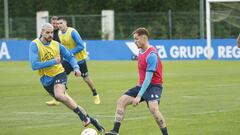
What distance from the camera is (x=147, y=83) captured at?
12.8m

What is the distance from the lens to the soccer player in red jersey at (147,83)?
41.9ft

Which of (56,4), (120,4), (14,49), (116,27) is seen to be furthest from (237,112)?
(56,4)

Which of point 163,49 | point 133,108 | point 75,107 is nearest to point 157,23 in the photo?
point 163,49

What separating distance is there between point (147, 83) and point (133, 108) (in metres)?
6.02

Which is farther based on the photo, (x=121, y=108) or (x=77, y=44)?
(x=77, y=44)

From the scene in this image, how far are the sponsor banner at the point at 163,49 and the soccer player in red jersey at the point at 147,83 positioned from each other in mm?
29679

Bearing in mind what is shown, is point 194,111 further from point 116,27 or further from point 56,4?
point 56,4

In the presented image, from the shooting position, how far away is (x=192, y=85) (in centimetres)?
2567

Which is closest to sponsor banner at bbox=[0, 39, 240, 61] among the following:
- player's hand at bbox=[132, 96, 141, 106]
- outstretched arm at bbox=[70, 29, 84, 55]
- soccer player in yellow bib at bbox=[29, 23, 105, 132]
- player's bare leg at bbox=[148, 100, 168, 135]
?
outstretched arm at bbox=[70, 29, 84, 55]

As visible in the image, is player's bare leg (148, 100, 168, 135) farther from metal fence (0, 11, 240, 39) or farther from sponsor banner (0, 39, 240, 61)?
metal fence (0, 11, 240, 39)

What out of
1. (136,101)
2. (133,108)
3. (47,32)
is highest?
(47,32)

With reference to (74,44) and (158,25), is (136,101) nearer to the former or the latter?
(74,44)

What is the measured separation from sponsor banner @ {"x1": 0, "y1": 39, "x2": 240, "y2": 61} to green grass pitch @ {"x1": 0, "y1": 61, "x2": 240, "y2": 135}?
979 centimetres

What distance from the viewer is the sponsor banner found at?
4300 centimetres
